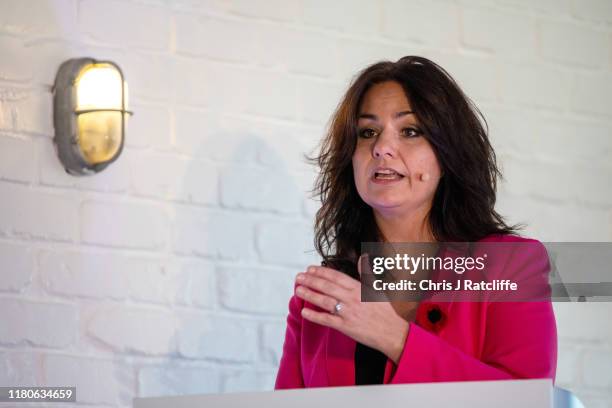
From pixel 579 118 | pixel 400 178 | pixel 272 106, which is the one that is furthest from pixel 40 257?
pixel 579 118

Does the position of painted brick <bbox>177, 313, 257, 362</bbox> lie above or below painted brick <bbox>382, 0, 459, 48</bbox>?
below

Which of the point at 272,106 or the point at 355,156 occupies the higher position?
the point at 272,106

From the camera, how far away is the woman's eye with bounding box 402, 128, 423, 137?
1.59 metres

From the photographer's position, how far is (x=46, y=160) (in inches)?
71.6

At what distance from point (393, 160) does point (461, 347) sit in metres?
0.31

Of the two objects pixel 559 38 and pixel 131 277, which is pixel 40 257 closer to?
pixel 131 277

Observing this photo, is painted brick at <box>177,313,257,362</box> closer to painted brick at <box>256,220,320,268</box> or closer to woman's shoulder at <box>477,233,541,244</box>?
painted brick at <box>256,220,320,268</box>

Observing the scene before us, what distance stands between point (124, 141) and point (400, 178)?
570mm

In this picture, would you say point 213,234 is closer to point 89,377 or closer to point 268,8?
point 89,377

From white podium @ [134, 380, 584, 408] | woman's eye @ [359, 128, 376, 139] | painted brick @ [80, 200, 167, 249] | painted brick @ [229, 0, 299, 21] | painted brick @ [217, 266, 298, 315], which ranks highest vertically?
painted brick @ [229, 0, 299, 21]

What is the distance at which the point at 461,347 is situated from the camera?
1.45 metres

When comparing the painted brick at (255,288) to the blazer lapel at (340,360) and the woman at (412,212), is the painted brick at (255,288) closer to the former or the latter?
the woman at (412,212)

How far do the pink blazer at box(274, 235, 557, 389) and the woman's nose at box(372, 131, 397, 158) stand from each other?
21 centimetres

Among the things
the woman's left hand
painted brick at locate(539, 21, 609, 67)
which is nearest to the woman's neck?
the woman's left hand
